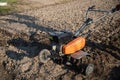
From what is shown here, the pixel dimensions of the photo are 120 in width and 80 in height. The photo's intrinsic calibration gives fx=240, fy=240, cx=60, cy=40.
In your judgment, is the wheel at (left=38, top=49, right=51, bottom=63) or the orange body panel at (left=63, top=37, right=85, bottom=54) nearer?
the orange body panel at (left=63, top=37, right=85, bottom=54)

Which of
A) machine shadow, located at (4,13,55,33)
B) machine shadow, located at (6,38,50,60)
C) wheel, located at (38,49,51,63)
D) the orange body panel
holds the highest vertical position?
the orange body panel

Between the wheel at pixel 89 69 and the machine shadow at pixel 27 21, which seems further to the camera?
the machine shadow at pixel 27 21

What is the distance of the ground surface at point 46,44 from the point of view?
8367mm

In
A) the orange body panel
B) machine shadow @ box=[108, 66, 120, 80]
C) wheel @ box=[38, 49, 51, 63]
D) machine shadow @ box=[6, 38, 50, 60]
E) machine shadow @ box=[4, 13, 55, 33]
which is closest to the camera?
the orange body panel

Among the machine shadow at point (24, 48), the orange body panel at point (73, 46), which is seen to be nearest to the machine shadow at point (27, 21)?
the machine shadow at point (24, 48)

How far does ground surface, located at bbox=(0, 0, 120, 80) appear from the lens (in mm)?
8367

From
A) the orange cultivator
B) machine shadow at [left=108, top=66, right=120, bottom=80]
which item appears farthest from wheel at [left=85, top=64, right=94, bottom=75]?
machine shadow at [left=108, top=66, right=120, bottom=80]

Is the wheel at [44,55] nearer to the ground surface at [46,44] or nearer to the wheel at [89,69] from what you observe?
the ground surface at [46,44]

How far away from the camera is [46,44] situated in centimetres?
1079

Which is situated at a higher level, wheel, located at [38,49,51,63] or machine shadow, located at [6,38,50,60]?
wheel, located at [38,49,51,63]

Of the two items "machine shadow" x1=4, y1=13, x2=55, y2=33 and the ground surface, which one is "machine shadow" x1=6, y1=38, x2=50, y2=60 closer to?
the ground surface

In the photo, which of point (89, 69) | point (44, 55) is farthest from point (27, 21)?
point (89, 69)

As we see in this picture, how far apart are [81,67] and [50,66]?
4.00ft

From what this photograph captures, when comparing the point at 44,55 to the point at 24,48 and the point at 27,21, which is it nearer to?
the point at 24,48
